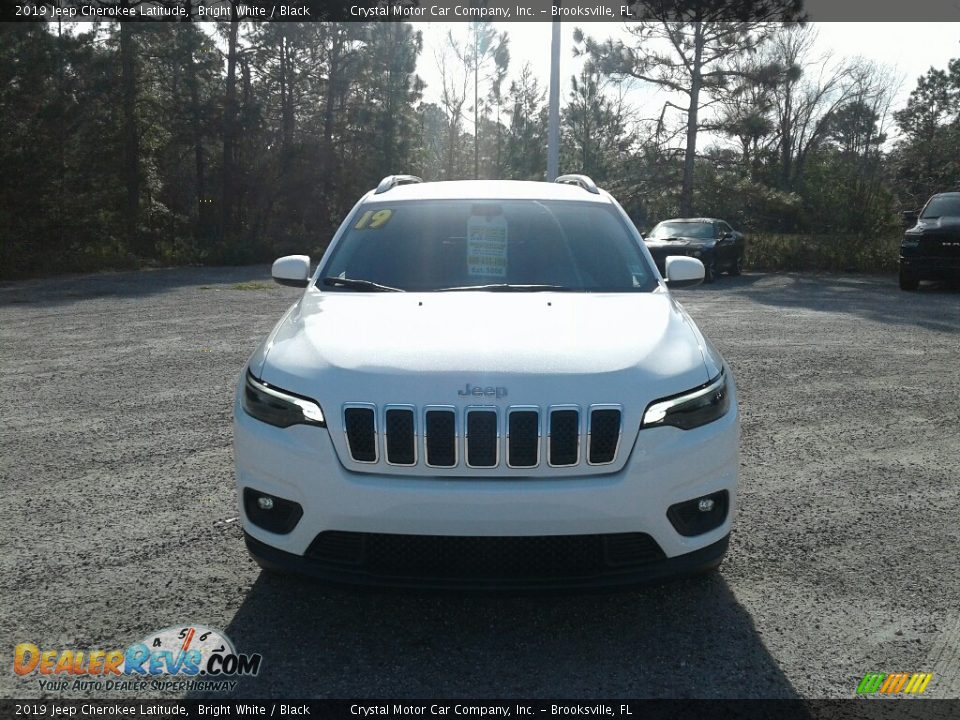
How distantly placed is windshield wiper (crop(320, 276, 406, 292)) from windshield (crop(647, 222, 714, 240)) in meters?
17.6

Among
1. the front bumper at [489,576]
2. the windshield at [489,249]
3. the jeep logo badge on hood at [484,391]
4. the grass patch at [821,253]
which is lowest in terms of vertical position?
the grass patch at [821,253]

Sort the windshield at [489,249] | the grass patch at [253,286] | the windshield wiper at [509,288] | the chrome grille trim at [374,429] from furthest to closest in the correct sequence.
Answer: the grass patch at [253,286] < the windshield at [489,249] < the windshield wiper at [509,288] < the chrome grille trim at [374,429]

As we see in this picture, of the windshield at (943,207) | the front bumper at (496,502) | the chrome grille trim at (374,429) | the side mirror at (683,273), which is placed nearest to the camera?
the front bumper at (496,502)

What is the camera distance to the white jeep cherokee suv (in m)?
2.82

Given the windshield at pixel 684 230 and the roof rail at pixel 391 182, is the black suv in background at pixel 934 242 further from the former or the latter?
the roof rail at pixel 391 182

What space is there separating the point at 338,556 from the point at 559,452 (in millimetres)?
835

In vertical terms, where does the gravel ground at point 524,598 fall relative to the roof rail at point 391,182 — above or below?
below

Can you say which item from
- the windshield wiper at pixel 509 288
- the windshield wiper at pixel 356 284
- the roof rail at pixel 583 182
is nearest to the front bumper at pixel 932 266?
the roof rail at pixel 583 182

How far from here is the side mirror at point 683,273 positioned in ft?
15.2

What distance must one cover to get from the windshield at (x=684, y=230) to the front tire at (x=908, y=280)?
4.68 meters

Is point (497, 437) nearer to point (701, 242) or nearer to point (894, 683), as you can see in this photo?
point (894, 683)

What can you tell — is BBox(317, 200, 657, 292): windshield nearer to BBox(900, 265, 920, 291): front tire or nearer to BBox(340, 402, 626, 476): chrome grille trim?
BBox(340, 402, 626, 476): chrome grille trim

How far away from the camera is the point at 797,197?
2967cm

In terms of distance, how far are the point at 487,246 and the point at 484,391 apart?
1.67m
